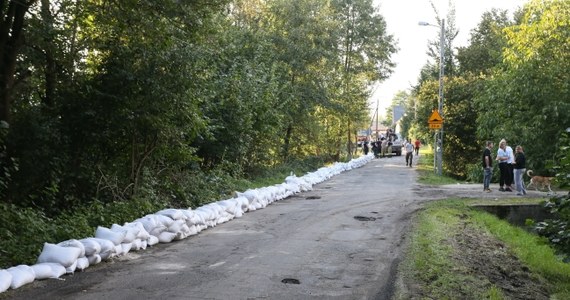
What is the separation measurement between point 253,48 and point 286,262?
60.5ft

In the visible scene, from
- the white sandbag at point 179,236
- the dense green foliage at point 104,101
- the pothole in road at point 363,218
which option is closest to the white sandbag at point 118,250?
the white sandbag at point 179,236

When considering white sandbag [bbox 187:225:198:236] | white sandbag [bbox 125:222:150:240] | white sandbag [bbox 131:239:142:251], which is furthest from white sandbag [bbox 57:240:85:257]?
white sandbag [bbox 187:225:198:236]

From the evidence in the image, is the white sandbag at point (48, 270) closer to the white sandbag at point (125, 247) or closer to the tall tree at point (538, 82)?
the white sandbag at point (125, 247)

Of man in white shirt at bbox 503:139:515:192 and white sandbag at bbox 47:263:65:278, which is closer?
white sandbag at bbox 47:263:65:278

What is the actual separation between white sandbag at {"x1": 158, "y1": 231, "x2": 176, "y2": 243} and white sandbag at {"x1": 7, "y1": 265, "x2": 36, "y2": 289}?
3.10 m

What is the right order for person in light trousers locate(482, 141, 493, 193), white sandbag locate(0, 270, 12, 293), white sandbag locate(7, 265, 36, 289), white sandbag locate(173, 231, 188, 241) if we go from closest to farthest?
white sandbag locate(0, 270, 12, 293) → white sandbag locate(7, 265, 36, 289) → white sandbag locate(173, 231, 188, 241) → person in light trousers locate(482, 141, 493, 193)

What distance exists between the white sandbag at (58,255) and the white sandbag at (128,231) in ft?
4.41

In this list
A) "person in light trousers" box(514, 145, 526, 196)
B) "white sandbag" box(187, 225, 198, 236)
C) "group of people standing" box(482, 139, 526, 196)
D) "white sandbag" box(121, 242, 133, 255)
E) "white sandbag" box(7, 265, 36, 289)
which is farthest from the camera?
"group of people standing" box(482, 139, 526, 196)

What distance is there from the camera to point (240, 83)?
19750 mm

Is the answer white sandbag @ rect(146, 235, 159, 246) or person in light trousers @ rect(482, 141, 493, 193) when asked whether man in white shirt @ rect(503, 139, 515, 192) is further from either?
white sandbag @ rect(146, 235, 159, 246)

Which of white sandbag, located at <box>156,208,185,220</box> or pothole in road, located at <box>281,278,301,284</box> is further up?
white sandbag, located at <box>156,208,185,220</box>

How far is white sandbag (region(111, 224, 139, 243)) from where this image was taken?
29.2 ft

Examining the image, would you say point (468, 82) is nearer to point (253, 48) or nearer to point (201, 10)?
point (253, 48)

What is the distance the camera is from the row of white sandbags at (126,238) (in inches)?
278
